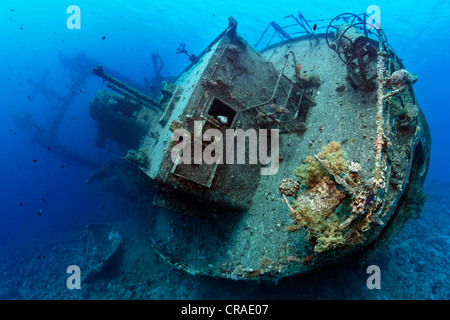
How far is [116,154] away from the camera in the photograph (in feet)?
56.1

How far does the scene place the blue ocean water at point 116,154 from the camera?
6.83 meters

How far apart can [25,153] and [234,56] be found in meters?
91.8

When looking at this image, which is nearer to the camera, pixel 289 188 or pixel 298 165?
pixel 289 188

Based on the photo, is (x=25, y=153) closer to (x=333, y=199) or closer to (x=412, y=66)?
(x=333, y=199)

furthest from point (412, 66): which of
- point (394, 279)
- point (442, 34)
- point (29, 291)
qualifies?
point (29, 291)

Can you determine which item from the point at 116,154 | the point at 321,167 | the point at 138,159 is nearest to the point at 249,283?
the point at 321,167

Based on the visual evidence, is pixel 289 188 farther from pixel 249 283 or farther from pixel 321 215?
pixel 249 283

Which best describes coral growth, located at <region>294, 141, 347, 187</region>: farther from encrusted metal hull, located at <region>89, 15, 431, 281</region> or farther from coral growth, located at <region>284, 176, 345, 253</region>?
coral growth, located at <region>284, 176, 345, 253</region>

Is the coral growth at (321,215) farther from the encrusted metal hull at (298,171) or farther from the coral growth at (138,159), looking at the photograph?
the coral growth at (138,159)

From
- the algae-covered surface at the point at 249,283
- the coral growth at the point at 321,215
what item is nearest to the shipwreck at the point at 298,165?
the coral growth at the point at 321,215

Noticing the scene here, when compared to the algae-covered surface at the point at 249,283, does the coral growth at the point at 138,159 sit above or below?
above

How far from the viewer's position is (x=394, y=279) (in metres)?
6.35

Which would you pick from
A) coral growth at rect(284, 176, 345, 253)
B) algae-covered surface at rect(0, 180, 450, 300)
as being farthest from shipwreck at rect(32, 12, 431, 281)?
algae-covered surface at rect(0, 180, 450, 300)
